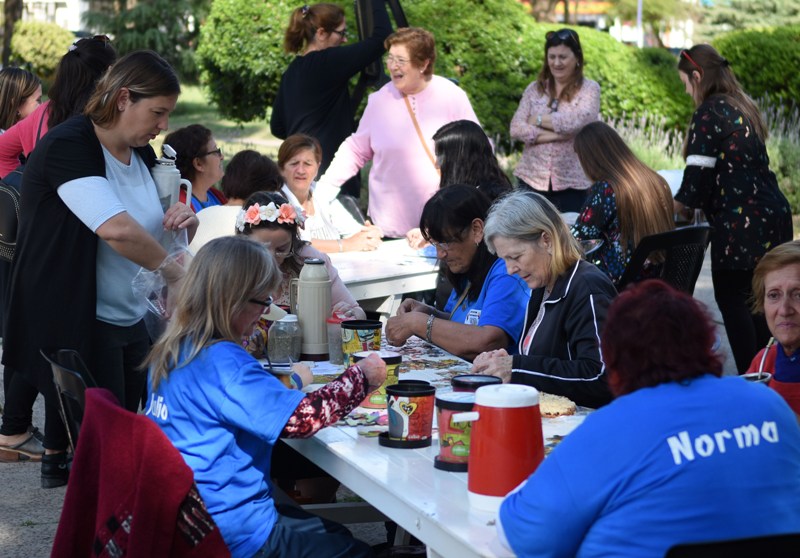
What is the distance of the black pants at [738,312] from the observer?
564cm

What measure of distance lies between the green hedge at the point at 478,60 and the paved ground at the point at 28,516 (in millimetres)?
7630

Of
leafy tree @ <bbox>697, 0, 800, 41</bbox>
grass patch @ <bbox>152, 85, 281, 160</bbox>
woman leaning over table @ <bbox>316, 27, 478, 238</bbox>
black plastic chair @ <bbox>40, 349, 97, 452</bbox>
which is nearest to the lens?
black plastic chair @ <bbox>40, 349, 97, 452</bbox>

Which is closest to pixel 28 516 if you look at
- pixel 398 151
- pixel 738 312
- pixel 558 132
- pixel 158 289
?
pixel 158 289

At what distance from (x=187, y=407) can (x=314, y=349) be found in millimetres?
1211

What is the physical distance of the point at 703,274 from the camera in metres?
9.92

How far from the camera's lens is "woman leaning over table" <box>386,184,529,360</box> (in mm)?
3812

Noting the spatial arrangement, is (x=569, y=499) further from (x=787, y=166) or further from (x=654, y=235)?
(x=787, y=166)

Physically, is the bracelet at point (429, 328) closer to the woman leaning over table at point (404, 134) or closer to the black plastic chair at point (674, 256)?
the black plastic chair at point (674, 256)

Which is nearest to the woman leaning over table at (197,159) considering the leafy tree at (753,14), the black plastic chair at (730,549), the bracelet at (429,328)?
the bracelet at (429,328)

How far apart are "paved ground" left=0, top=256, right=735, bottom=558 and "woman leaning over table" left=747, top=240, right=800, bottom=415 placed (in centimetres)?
74

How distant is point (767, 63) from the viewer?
13156 millimetres

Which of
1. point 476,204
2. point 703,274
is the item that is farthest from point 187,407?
point 703,274

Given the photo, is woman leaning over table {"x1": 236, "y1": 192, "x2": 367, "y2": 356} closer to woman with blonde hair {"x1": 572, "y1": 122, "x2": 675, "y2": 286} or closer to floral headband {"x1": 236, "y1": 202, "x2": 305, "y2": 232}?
floral headband {"x1": 236, "y1": 202, "x2": 305, "y2": 232}

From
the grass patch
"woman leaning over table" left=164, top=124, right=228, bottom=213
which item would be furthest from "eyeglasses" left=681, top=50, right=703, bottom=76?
the grass patch
